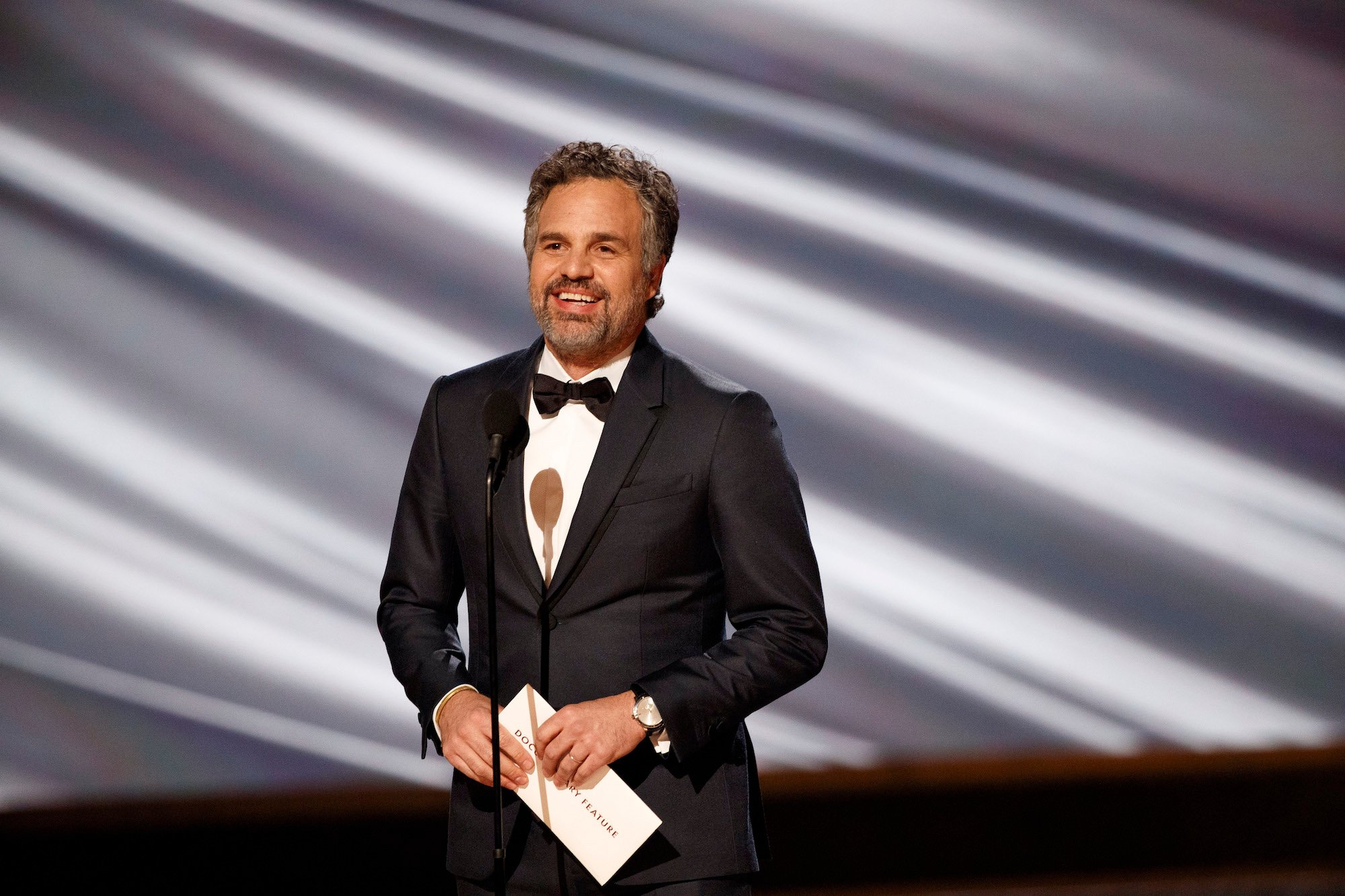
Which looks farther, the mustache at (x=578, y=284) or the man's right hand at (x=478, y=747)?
the mustache at (x=578, y=284)

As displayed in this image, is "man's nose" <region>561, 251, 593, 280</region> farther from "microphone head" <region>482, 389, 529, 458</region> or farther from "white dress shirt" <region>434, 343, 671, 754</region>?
"microphone head" <region>482, 389, 529, 458</region>

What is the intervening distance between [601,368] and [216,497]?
67.3 inches

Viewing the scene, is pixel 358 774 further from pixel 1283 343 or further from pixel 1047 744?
pixel 1283 343

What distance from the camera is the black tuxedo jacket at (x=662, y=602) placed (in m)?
1.51

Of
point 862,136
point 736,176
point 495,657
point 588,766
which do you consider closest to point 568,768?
point 588,766

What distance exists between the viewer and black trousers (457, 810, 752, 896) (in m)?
1.49

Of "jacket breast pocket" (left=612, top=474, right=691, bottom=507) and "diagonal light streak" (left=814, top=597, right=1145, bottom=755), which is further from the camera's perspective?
"diagonal light streak" (left=814, top=597, right=1145, bottom=755)

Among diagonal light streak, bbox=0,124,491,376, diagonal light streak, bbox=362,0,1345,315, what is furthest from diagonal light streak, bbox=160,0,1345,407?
diagonal light streak, bbox=0,124,491,376

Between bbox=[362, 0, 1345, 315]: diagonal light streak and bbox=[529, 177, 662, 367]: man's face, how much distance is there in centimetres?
153

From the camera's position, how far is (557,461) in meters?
1.64

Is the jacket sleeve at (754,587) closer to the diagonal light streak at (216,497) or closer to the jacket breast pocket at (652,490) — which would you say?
the jacket breast pocket at (652,490)

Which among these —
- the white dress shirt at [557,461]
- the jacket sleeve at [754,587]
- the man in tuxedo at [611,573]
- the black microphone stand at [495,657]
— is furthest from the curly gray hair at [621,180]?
the black microphone stand at [495,657]

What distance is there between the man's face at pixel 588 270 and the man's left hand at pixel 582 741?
1.66 ft

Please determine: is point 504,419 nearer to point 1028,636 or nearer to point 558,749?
point 558,749
